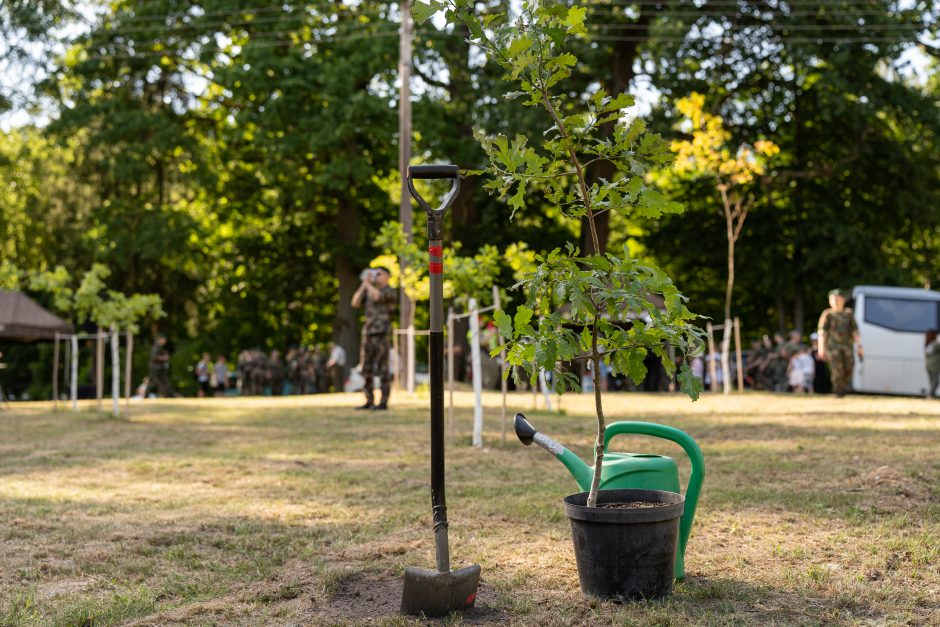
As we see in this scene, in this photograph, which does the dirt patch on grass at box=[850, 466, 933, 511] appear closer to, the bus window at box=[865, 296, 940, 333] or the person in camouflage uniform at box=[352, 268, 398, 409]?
the person in camouflage uniform at box=[352, 268, 398, 409]

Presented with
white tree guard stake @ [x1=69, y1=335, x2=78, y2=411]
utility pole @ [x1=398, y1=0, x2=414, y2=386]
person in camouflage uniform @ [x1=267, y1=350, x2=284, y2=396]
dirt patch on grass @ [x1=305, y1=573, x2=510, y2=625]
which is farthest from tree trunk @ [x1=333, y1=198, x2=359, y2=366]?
dirt patch on grass @ [x1=305, y1=573, x2=510, y2=625]

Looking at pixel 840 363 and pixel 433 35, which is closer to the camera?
pixel 840 363

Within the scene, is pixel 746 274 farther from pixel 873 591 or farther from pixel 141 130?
pixel 873 591

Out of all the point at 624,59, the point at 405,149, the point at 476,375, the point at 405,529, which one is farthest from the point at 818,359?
the point at 405,529

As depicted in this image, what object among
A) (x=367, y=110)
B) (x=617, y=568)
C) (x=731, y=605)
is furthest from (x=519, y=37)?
(x=367, y=110)

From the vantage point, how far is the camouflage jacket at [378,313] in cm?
1364

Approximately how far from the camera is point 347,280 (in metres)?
30.1

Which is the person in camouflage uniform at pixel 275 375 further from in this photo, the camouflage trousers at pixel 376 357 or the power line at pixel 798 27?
the camouflage trousers at pixel 376 357

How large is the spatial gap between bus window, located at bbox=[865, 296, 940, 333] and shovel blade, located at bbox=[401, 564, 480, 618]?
20247 millimetres

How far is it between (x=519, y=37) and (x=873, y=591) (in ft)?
8.86

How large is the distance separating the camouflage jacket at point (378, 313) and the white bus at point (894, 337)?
1245 cm

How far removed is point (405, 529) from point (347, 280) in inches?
975

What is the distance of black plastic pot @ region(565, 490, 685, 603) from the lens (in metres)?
3.87

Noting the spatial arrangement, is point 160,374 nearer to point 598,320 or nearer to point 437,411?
point 437,411
